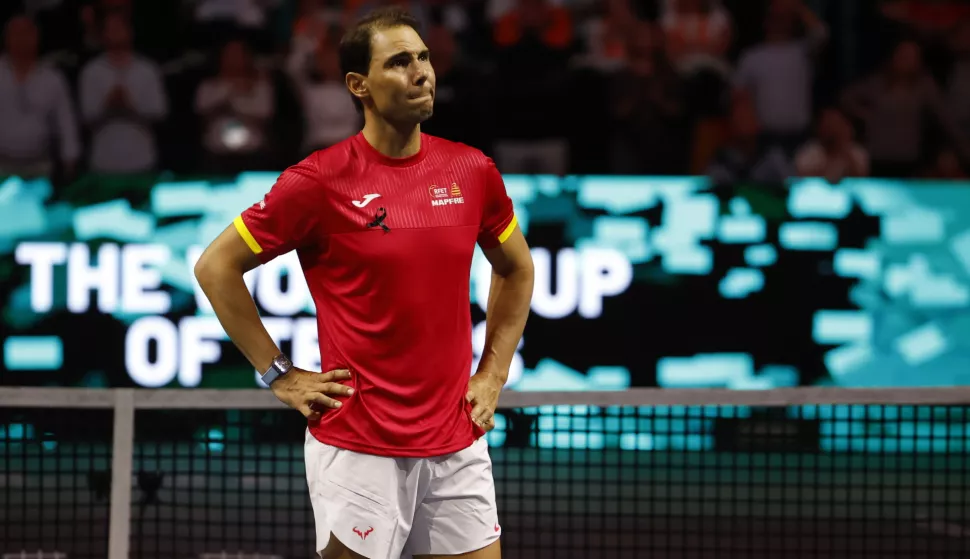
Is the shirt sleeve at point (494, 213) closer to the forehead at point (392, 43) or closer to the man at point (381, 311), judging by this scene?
the man at point (381, 311)

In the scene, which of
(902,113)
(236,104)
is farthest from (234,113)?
(902,113)

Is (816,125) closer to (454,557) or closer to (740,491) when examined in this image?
(740,491)

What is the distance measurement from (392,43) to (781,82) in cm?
773

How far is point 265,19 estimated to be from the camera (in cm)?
1146

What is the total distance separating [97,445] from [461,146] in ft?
19.0

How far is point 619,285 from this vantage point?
878 cm

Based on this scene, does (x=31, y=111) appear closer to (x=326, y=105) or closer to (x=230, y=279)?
(x=326, y=105)

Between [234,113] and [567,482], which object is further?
[234,113]

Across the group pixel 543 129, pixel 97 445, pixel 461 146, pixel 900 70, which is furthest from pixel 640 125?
pixel 461 146

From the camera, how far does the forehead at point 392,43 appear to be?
351 cm

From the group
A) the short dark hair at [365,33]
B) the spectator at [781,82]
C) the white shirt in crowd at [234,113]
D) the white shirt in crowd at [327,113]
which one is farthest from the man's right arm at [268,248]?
the spectator at [781,82]

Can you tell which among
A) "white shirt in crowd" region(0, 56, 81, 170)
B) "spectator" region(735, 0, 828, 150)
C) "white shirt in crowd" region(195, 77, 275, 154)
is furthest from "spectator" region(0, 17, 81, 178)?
"spectator" region(735, 0, 828, 150)

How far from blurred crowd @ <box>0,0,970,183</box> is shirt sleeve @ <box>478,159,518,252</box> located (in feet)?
18.5

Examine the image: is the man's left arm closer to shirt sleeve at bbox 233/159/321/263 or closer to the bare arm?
the bare arm
